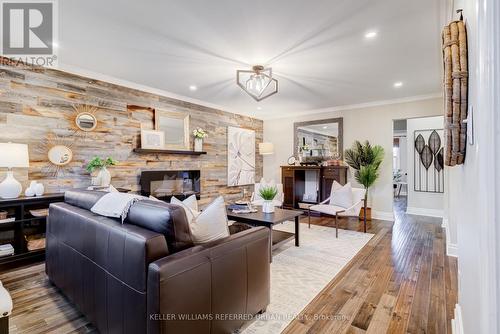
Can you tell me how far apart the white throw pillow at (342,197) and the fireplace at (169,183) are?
110 inches

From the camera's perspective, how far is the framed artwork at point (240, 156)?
6.16 metres

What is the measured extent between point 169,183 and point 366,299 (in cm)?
381

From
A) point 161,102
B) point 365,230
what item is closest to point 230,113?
point 161,102

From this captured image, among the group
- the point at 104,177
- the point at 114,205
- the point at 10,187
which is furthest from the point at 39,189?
the point at 114,205

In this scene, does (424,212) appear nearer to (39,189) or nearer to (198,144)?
(198,144)

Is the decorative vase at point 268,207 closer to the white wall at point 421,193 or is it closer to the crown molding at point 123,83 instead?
the crown molding at point 123,83

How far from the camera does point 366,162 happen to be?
527 centimetres

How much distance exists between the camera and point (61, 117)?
3525 mm

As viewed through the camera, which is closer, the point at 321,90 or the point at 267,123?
the point at 321,90

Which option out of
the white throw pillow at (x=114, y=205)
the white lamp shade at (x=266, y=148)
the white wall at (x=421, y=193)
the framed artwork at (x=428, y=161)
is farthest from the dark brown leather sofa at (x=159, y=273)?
the framed artwork at (x=428, y=161)

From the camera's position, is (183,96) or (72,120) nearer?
(72,120)

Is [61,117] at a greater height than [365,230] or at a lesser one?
greater

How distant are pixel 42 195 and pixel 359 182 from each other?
538 cm

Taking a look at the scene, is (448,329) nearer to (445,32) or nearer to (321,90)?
(445,32)
